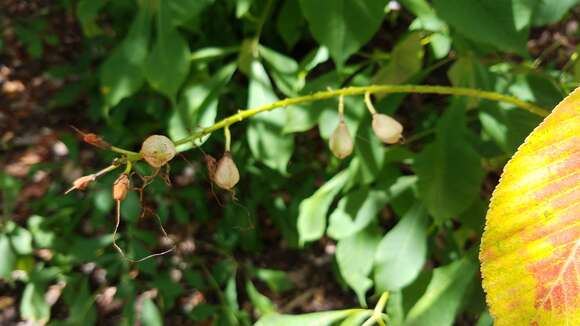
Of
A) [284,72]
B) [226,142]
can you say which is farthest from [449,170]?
[226,142]

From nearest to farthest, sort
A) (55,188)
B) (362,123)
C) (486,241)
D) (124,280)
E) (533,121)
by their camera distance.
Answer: (486,241) < (533,121) < (362,123) < (124,280) < (55,188)

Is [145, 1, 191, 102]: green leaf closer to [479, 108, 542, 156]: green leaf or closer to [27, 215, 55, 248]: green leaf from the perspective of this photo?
[479, 108, 542, 156]: green leaf

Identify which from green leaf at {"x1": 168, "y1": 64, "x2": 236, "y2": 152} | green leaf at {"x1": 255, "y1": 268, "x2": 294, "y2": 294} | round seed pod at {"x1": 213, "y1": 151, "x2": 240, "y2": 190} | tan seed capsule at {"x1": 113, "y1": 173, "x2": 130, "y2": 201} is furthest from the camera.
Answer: green leaf at {"x1": 255, "y1": 268, "x2": 294, "y2": 294}

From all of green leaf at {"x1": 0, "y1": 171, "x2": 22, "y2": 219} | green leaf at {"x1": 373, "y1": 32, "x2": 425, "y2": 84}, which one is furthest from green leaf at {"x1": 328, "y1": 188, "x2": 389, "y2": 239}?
green leaf at {"x1": 0, "y1": 171, "x2": 22, "y2": 219}

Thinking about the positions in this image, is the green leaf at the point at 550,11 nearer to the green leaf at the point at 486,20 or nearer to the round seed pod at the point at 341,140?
the green leaf at the point at 486,20

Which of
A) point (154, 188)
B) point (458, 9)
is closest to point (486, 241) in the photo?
point (458, 9)

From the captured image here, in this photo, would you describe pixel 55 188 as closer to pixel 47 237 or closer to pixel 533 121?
pixel 47 237

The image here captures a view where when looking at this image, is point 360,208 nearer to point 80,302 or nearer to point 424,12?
point 424,12
